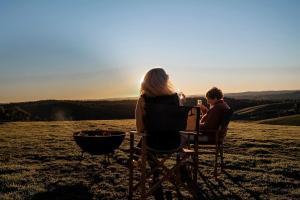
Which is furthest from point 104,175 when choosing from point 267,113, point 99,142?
point 267,113

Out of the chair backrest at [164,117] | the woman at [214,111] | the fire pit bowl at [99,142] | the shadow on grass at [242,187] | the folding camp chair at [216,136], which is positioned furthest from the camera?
the fire pit bowl at [99,142]

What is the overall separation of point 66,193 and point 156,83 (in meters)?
2.35

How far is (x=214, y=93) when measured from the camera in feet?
27.2

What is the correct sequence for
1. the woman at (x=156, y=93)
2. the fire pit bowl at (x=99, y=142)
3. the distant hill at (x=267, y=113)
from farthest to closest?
1. the distant hill at (x=267, y=113)
2. the fire pit bowl at (x=99, y=142)
3. the woman at (x=156, y=93)

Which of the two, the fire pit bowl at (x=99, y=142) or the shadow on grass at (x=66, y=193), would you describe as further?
the fire pit bowl at (x=99, y=142)

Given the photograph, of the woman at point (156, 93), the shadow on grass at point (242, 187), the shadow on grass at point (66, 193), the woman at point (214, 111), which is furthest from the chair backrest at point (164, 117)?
the woman at point (214, 111)

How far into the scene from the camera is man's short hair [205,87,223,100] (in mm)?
8258

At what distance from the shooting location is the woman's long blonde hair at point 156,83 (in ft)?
20.5

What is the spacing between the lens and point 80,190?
701 centimetres

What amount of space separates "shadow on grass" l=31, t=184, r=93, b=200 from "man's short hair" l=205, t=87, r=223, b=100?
298cm

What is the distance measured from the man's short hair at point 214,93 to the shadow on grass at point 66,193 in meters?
2.98

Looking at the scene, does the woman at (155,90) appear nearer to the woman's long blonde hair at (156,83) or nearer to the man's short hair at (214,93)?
the woman's long blonde hair at (156,83)

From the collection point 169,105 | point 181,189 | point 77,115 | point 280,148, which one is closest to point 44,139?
point 280,148

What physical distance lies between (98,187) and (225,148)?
674 centimetres
